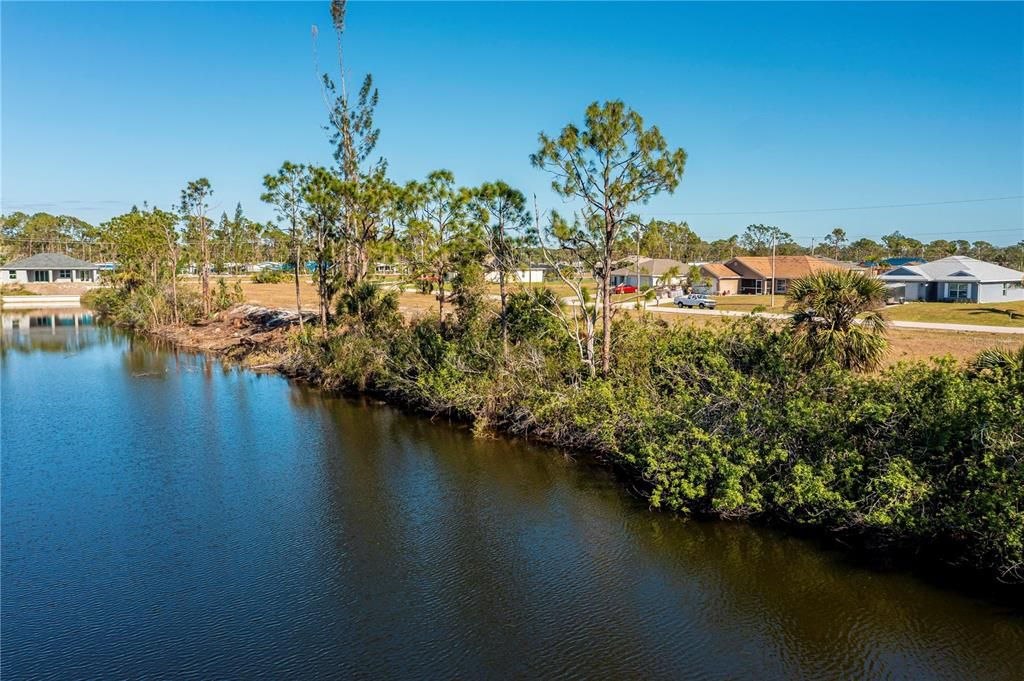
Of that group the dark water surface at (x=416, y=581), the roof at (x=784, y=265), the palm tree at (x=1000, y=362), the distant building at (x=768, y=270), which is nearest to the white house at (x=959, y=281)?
the roof at (x=784, y=265)

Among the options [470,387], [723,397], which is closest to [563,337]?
[470,387]

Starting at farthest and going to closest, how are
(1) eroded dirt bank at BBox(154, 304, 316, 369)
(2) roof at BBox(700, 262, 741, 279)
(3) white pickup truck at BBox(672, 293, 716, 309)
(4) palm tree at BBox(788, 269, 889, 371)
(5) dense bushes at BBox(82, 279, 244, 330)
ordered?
(2) roof at BBox(700, 262, 741, 279), (5) dense bushes at BBox(82, 279, 244, 330), (3) white pickup truck at BBox(672, 293, 716, 309), (1) eroded dirt bank at BBox(154, 304, 316, 369), (4) palm tree at BBox(788, 269, 889, 371)

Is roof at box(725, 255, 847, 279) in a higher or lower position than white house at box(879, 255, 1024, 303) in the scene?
higher

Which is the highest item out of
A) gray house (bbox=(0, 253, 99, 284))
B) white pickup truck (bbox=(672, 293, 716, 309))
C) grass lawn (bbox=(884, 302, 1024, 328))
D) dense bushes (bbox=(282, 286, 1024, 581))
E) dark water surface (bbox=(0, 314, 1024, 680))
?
gray house (bbox=(0, 253, 99, 284))

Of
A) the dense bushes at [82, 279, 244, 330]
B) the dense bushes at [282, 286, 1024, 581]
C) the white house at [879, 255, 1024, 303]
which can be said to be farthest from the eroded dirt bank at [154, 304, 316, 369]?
the white house at [879, 255, 1024, 303]

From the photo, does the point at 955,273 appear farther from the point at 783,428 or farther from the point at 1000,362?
the point at 783,428

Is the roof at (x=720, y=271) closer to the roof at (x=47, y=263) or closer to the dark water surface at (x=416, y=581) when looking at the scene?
the dark water surface at (x=416, y=581)

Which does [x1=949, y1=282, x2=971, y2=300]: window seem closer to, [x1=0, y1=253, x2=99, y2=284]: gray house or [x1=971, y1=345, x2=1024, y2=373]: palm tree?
[x1=971, y1=345, x2=1024, y2=373]: palm tree

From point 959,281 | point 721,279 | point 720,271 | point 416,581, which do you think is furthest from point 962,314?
point 416,581
